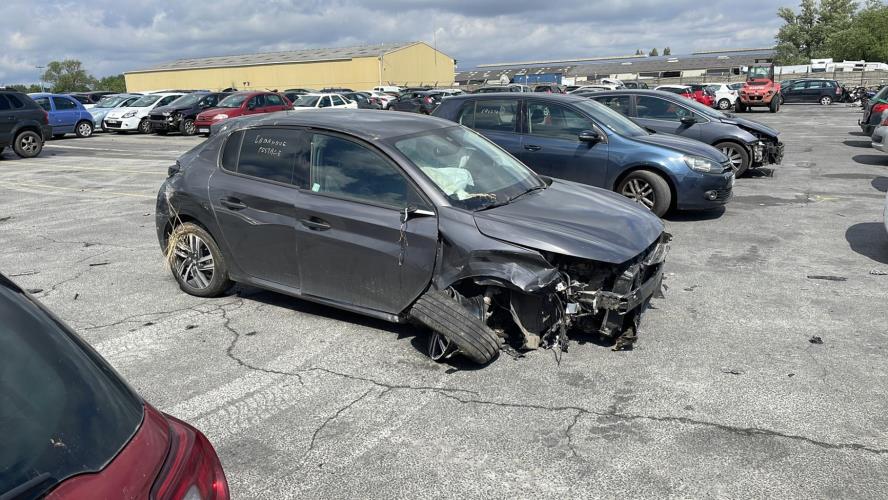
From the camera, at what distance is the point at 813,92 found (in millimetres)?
41438

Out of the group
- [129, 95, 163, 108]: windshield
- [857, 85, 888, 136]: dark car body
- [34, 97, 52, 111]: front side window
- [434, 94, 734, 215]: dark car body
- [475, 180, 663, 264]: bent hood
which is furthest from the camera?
[129, 95, 163, 108]: windshield

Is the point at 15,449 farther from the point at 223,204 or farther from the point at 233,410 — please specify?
the point at 223,204

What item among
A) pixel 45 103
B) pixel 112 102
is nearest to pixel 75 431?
pixel 45 103

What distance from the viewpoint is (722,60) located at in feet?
261

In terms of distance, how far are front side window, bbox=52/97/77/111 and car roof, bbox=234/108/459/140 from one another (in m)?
23.6

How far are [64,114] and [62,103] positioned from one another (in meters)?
0.51

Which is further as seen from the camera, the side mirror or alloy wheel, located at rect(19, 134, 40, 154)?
alloy wheel, located at rect(19, 134, 40, 154)

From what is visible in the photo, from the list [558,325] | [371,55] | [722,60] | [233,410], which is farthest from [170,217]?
[722,60]

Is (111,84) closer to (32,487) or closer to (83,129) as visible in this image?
(83,129)

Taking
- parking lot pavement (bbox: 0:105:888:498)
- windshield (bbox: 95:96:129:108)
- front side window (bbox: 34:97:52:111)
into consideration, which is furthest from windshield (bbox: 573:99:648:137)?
windshield (bbox: 95:96:129:108)

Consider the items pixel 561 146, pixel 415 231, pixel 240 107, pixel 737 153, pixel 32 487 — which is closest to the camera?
pixel 32 487

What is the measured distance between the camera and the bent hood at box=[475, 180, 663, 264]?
4496mm

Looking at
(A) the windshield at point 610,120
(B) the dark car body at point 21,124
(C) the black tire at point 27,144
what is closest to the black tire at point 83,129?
(B) the dark car body at point 21,124

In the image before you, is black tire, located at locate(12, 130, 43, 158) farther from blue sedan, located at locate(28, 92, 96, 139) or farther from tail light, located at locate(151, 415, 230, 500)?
tail light, located at locate(151, 415, 230, 500)
